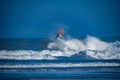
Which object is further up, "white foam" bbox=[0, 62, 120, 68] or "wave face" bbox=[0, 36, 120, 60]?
"wave face" bbox=[0, 36, 120, 60]

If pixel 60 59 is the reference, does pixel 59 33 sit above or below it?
above

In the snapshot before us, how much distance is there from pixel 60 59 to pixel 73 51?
0.17 meters

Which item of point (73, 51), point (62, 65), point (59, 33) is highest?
point (59, 33)

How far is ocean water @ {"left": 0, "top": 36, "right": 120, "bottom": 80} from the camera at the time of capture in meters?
2.93

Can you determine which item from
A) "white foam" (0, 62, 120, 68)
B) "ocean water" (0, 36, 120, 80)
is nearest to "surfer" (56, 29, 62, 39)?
"ocean water" (0, 36, 120, 80)

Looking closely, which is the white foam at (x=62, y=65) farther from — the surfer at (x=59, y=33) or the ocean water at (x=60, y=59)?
the surfer at (x=59, y=33)

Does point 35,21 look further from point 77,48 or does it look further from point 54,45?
point 77,48

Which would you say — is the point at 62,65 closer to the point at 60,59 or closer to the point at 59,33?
the point at 60,59

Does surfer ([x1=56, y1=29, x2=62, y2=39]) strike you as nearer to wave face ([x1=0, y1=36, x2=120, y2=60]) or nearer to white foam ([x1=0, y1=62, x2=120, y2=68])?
wave face ([x1=0, y1=36, x2=120, y2=60])

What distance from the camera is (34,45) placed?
2.95 meters

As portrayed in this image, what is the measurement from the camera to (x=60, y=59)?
2.94 metres

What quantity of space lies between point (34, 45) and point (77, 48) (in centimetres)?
48

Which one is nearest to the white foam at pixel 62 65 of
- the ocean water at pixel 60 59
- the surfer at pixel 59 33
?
the ocean water at pixel 60 59

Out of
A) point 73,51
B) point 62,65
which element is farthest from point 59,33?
point 62,65
